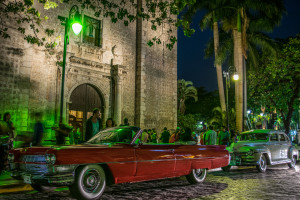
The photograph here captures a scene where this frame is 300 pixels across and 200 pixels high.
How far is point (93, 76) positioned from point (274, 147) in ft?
32.9

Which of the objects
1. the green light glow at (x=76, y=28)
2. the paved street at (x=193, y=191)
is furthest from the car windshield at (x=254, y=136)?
the green light glow at (x=76, y=28)

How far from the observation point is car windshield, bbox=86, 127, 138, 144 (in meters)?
6.31

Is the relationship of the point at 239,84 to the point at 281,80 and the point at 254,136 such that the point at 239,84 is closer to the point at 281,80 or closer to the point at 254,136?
the point at 281,80

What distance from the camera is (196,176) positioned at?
304 inches

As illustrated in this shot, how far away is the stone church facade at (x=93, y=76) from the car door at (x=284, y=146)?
6323 millimetres

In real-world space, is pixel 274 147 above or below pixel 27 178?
above

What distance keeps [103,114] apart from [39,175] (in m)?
12.3

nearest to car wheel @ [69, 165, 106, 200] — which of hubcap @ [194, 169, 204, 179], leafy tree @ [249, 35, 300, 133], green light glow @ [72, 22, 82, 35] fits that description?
hubcap @ [194, 169, 204, 179]

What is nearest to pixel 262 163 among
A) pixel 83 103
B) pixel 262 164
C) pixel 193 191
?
pixel 262 164

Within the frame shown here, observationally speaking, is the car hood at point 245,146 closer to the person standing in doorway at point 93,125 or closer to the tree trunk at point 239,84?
the person standing in doorway at point 93,125

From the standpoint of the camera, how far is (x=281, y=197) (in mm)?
5941

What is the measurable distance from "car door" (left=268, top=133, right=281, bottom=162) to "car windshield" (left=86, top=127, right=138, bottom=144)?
6673 mm

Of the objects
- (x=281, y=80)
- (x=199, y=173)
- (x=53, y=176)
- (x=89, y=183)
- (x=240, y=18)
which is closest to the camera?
(x=53, y=176)

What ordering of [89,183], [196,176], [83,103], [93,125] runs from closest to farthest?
[89,183] → [196,176] → [93,125] → [83,103]
